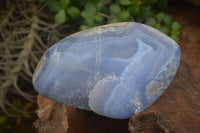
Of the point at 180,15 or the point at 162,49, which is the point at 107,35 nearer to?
the point at 162,49

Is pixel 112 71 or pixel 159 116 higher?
pixel 112 71

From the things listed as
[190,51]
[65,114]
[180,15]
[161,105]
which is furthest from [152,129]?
[180,15]

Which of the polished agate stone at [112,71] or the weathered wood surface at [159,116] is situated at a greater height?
the polished agate stone at [112,71]

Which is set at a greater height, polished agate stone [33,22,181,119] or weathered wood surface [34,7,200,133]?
polished agate stone [33,22,181,119]
